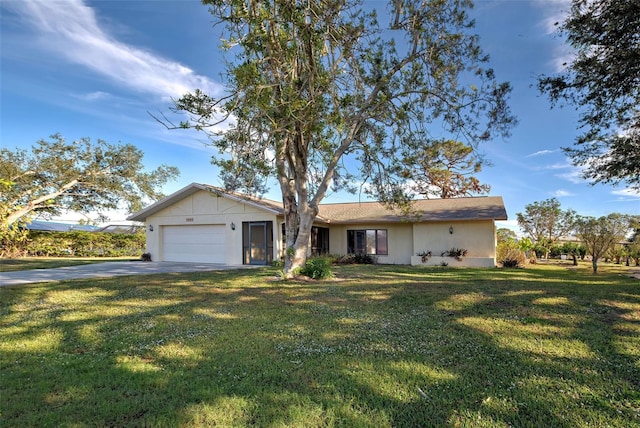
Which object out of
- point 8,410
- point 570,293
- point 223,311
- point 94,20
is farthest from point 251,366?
point 94,20

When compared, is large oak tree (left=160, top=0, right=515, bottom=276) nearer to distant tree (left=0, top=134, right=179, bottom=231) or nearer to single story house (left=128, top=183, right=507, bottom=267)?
single story house (left=128, top=183, right=507, bottom=267)

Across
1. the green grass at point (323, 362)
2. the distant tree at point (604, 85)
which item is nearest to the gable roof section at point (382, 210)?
the distant tree at point (604, 85)

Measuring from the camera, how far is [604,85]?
8914 millimetres

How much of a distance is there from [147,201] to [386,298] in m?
26.6

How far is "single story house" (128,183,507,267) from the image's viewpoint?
701 inches

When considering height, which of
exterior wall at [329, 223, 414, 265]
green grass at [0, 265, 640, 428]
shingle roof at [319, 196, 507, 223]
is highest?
shingle roof at [319, 196, 507, 223]

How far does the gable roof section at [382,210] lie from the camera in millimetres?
17469

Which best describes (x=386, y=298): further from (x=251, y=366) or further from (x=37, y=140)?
(x=37, y=140)

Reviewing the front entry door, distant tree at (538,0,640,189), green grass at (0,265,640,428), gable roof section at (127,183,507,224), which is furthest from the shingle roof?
green grass at (0,265,640,428)

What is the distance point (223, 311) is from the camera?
6.67 metres

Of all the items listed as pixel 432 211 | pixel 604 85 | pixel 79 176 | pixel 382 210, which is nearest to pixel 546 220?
pixel 432 211

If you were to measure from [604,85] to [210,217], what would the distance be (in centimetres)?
1703

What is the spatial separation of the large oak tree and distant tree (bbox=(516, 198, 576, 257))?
25082mm

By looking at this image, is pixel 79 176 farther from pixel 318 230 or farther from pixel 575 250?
pixel 575 250
